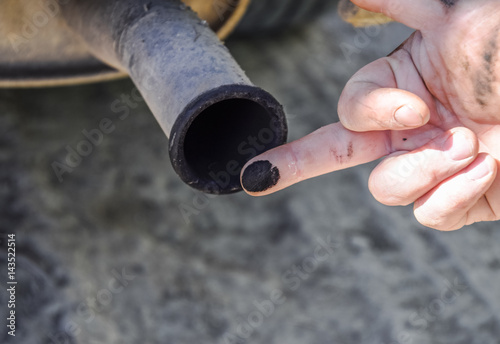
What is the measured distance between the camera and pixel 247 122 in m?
0.87

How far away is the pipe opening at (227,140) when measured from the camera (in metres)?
0.84

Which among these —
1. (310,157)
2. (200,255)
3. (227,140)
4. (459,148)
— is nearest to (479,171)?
(459,148)

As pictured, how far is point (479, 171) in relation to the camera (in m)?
0.77

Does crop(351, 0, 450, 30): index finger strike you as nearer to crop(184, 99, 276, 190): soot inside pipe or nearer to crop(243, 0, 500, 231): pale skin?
crop(243, 0, 500, 231): pale skin

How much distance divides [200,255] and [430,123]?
618 millimetres

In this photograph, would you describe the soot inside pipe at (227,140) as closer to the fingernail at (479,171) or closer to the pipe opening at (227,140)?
the pipe opening at (227,140)

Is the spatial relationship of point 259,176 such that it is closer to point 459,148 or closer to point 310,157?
point 310,157

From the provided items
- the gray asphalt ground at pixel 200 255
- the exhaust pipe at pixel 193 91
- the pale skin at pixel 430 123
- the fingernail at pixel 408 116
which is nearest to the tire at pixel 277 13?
the gray asphalt ground at pixel 200 255

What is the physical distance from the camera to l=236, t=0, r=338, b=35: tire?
4.70ft

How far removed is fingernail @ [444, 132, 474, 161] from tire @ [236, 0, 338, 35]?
78cm

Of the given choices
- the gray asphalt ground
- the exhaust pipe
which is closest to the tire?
the gray asphalt ground

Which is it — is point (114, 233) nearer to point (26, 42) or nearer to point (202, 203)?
point (202, 203)

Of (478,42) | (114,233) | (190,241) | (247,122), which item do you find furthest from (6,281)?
(478,42)

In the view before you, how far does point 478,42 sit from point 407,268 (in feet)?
2.07
